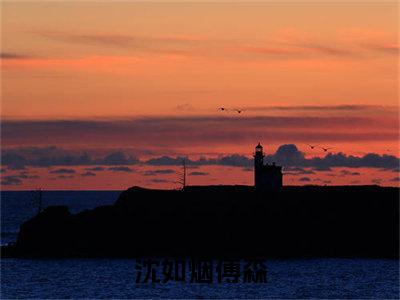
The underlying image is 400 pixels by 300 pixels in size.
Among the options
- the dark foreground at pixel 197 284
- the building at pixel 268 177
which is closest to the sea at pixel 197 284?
the dark foreground at pixel 197 284

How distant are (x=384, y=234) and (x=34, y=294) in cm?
4490

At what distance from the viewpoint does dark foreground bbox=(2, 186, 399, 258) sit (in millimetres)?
108375

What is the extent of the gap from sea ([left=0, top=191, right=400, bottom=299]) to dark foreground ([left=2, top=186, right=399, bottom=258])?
3452mm

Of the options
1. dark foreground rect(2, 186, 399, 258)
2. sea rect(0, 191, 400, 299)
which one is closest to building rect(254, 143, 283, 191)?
dark foreground rect(2, 186, 399, 258)

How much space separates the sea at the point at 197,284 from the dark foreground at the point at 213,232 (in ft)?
11.3

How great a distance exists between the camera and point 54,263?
340 ft

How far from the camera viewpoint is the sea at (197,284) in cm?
8036

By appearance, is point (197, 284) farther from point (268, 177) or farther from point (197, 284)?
point (268, 177)

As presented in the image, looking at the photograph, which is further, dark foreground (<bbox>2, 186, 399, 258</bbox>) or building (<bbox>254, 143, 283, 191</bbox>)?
building (<bbox>254, 143, 283, 191</bbox>)

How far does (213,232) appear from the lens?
357ft

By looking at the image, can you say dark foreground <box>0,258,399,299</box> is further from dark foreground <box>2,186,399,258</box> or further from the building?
the building

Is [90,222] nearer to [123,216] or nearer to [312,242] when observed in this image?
[123,216]

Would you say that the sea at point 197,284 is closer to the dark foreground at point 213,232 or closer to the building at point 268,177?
the dark foreground at point 213,232

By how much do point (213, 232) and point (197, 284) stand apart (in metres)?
22.9
